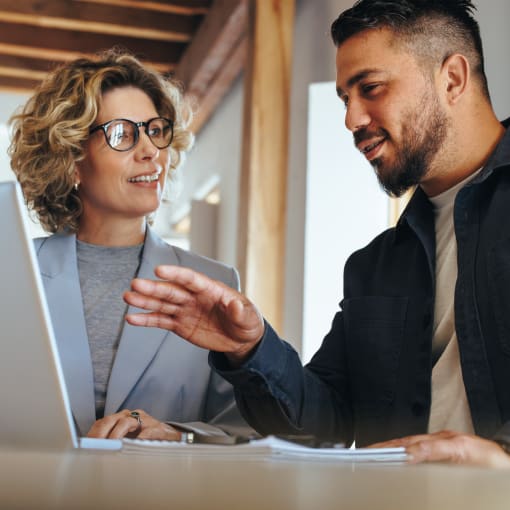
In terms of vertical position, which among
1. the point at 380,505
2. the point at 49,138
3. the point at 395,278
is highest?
the point at 49,138

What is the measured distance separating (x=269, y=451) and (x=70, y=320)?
1.29m

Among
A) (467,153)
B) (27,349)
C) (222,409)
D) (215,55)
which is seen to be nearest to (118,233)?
(222,409)

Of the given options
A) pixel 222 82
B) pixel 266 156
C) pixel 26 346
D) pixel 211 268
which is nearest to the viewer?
pixel 26 346

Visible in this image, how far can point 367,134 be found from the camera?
1.78 meters

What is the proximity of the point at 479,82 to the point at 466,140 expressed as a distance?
15cm

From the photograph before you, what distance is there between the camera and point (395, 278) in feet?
5.63

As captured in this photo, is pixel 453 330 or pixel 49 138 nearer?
pixel 453 330

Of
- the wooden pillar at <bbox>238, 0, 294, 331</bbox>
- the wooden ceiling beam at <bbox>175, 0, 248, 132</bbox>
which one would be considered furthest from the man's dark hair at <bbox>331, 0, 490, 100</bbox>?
the wooden ceiling beam at <bbox>175, 0, 248, 132</bbox>

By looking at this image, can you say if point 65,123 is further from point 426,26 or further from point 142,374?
point 426,26

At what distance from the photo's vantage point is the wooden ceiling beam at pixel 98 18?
5.10 metres

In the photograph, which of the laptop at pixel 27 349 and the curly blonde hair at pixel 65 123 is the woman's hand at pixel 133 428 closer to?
the laptop at pixel 27 349

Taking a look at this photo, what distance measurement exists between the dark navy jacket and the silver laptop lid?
56 cm

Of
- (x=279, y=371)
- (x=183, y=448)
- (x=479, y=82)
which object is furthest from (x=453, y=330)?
(x=183, y=448)

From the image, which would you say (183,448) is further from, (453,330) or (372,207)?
(372,207)
